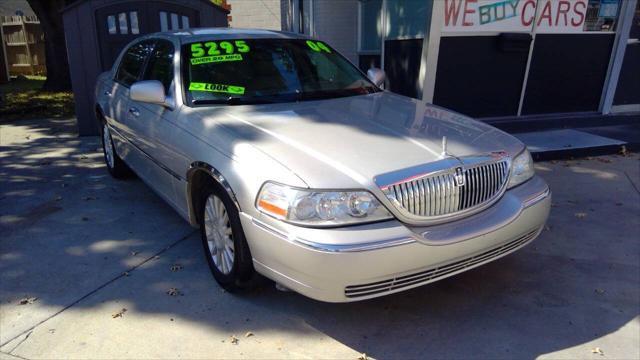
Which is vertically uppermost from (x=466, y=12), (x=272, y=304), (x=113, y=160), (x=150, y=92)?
(x=466, y=12)

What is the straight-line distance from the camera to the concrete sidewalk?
2.79 m

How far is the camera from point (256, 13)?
62.1ft

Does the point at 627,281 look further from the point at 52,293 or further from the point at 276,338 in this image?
the point at 52,293

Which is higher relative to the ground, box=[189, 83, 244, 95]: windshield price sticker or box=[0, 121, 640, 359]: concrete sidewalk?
box=[189, 83, 244, 95]: windshield price sticker

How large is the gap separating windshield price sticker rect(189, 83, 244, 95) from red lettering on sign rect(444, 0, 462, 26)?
3.98 meters

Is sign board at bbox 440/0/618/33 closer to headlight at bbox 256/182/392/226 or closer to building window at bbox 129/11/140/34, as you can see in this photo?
building window at bbox 129/11/140/34

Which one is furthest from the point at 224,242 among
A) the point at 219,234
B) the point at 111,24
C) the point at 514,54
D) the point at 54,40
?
the point at 54,40

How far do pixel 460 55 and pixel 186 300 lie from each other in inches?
206

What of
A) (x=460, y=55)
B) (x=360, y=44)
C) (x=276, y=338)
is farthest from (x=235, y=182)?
(x=360, y=44)

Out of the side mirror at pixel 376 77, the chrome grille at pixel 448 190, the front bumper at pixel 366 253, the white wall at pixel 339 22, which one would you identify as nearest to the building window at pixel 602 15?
the white wall at pixel 339 22

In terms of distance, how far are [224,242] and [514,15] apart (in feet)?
18.6

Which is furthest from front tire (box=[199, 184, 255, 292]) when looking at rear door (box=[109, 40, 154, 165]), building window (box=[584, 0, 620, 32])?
building window (box=[584, 0, 620, 32])

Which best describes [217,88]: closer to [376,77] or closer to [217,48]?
[217,48]

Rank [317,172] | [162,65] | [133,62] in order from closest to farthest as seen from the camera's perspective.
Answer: [317,172] < [162,65] < [133,62]
